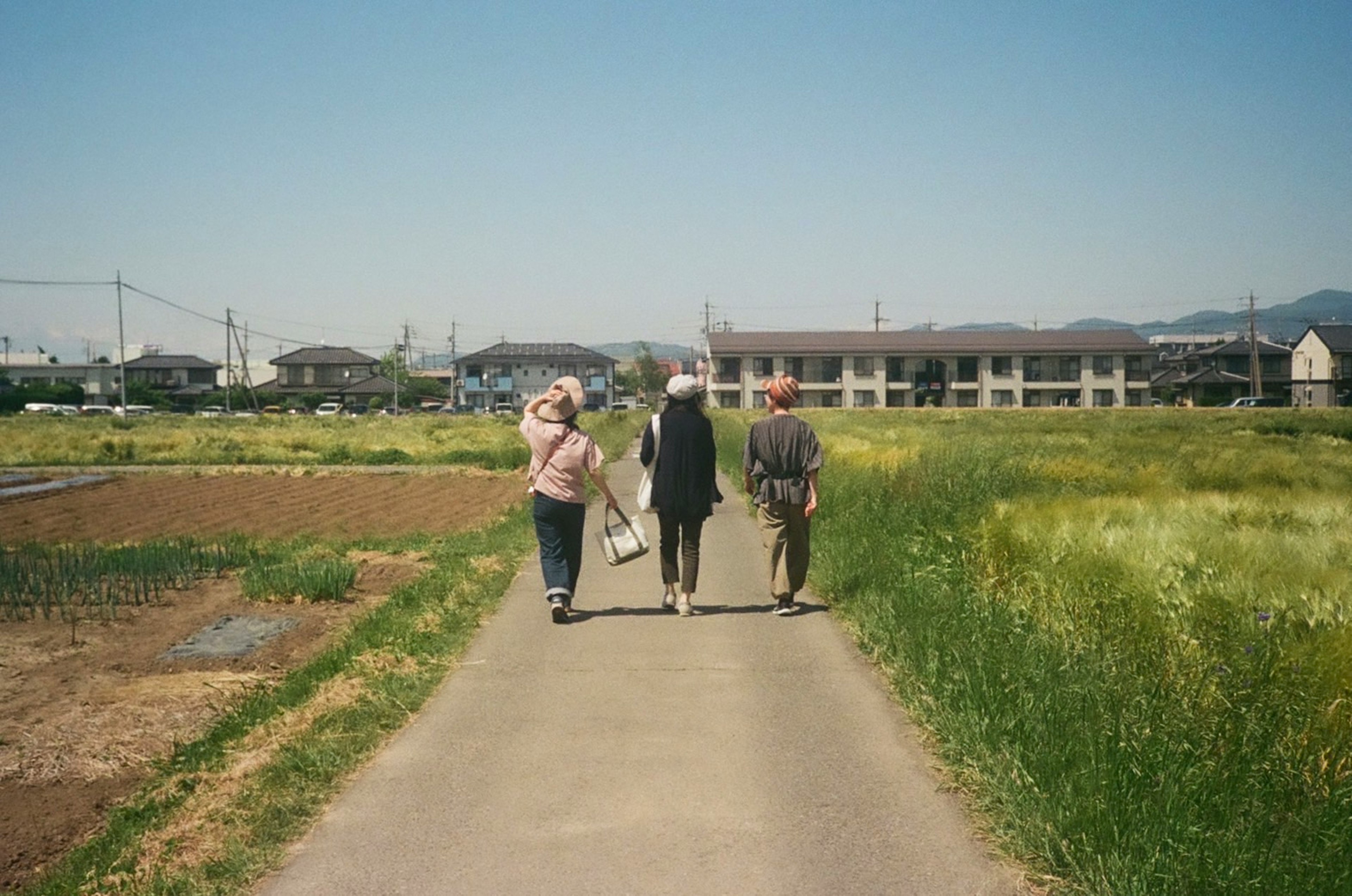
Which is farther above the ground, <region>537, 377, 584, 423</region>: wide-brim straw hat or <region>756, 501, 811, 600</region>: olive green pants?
<region>537, 377, 584, 423</region>: wide-brim straw hat

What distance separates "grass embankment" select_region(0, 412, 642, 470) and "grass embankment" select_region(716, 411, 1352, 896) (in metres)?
22.0

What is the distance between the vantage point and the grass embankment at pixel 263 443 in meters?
33.8

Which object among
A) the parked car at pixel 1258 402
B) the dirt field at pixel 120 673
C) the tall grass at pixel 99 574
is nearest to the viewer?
the dirt field at pixel 120 673

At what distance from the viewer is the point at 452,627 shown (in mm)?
7871

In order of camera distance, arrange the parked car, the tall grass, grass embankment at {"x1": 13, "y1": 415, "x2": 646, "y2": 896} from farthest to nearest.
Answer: the parked car < the tall grass < grass embankment at {"x1": 13, "y1": 415, "x2": 646, "y2": 896}

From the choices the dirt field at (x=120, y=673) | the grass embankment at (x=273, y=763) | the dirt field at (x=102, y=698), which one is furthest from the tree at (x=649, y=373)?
the grass embankment at (x=273, y=763)

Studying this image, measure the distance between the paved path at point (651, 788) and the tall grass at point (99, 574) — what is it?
4.84 m

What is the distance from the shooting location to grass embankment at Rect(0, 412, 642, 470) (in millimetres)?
33844

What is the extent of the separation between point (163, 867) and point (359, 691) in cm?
228

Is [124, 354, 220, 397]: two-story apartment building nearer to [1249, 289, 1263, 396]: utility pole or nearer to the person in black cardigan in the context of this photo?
[1249, 289, 1263, 396]: utility pole

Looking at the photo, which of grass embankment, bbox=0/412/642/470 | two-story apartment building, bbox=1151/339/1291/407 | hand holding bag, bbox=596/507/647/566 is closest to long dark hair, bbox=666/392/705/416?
hand holding bag, bbox=596/507/647/566

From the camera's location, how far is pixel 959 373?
78562 millimetres

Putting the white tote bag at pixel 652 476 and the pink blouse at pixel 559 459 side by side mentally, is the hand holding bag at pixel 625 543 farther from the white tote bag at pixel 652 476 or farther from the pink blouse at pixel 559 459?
the pink blouse at pixel 559 459

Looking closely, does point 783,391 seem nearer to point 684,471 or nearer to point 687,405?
point 687,405
